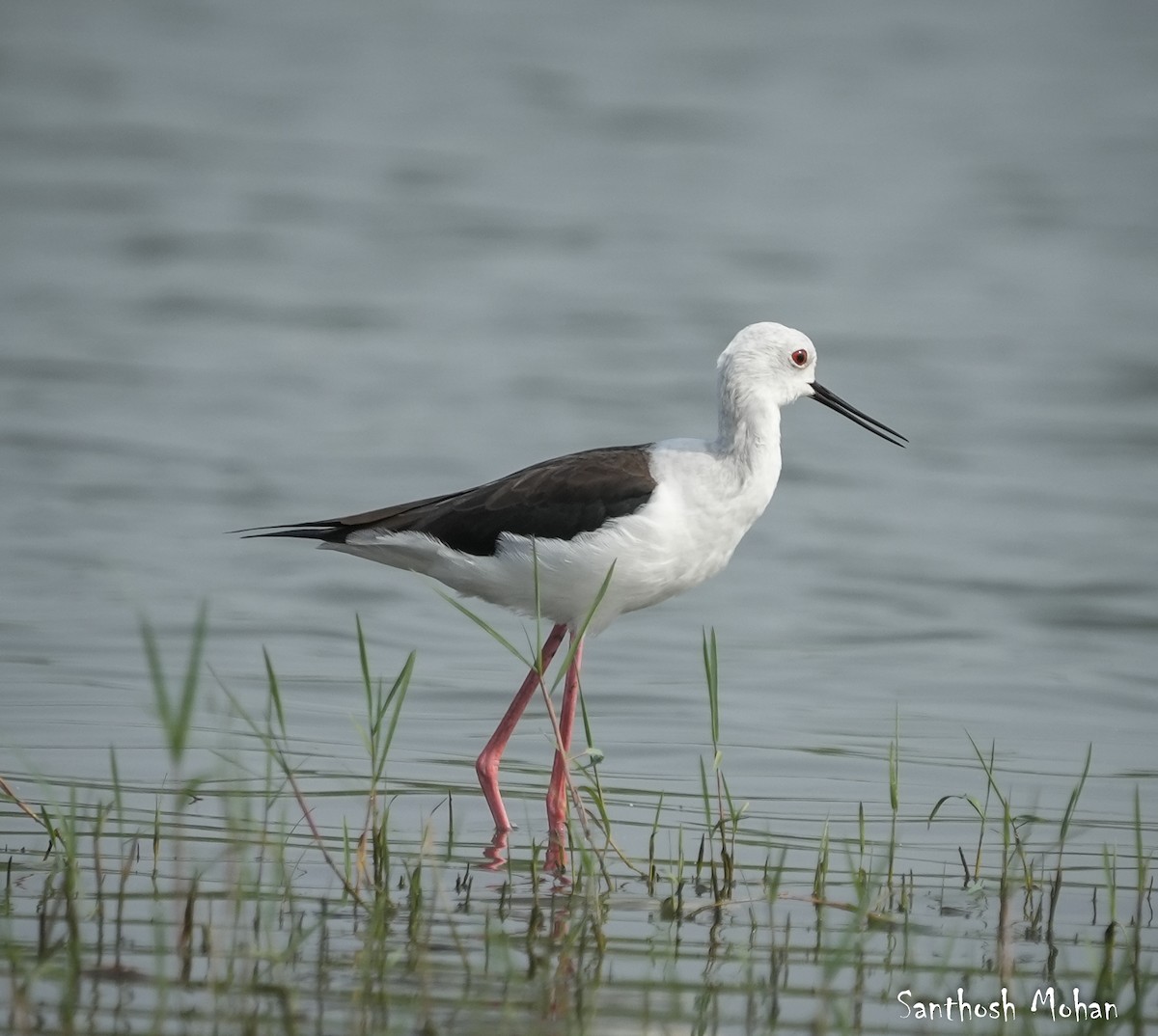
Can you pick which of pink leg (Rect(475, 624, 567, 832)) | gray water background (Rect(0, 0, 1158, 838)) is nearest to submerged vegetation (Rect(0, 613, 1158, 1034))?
pink leg (Rect(475, 624, 567, 832))

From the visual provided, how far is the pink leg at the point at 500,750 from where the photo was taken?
651 centimetres

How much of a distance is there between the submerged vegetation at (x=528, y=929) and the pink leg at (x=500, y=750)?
0.27 metres

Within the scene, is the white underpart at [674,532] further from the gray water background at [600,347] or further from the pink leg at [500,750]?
the gray water background at [600,347]

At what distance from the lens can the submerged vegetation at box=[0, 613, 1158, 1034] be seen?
14.1 ft

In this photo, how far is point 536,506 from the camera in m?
6.71

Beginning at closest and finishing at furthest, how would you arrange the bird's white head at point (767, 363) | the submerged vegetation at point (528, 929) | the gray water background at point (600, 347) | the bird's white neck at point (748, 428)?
the submerged vegetation at point (528, 929), the bird's white neck at point (748, 428), the bird's white head at point (767, 363), the gray water background at point (600, 347)

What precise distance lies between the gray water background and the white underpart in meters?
0.77

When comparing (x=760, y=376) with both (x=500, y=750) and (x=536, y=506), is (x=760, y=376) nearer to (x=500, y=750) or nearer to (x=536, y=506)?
(x=536, y=506)

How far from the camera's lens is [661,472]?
21.8ft

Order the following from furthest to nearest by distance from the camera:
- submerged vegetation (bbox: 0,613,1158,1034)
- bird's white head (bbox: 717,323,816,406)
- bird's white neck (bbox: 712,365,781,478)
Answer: bird's white head (bbox: 717,323,816,406) < bird's white neck (bbox: 712,365,781,478) < submerged vegetation (bbox: 0,613,1158,1034)

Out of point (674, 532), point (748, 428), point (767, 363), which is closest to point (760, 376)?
point (767, 363)

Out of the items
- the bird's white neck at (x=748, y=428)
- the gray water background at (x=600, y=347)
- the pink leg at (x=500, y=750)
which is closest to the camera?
the pink leg at (x=500, y=750)

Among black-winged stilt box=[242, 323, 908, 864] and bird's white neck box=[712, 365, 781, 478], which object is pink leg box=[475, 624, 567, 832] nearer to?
black-winged stilt box=[242, 323, 908, 864]

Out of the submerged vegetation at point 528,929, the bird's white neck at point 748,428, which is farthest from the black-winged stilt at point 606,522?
the submerged vegetation at point 528,929
